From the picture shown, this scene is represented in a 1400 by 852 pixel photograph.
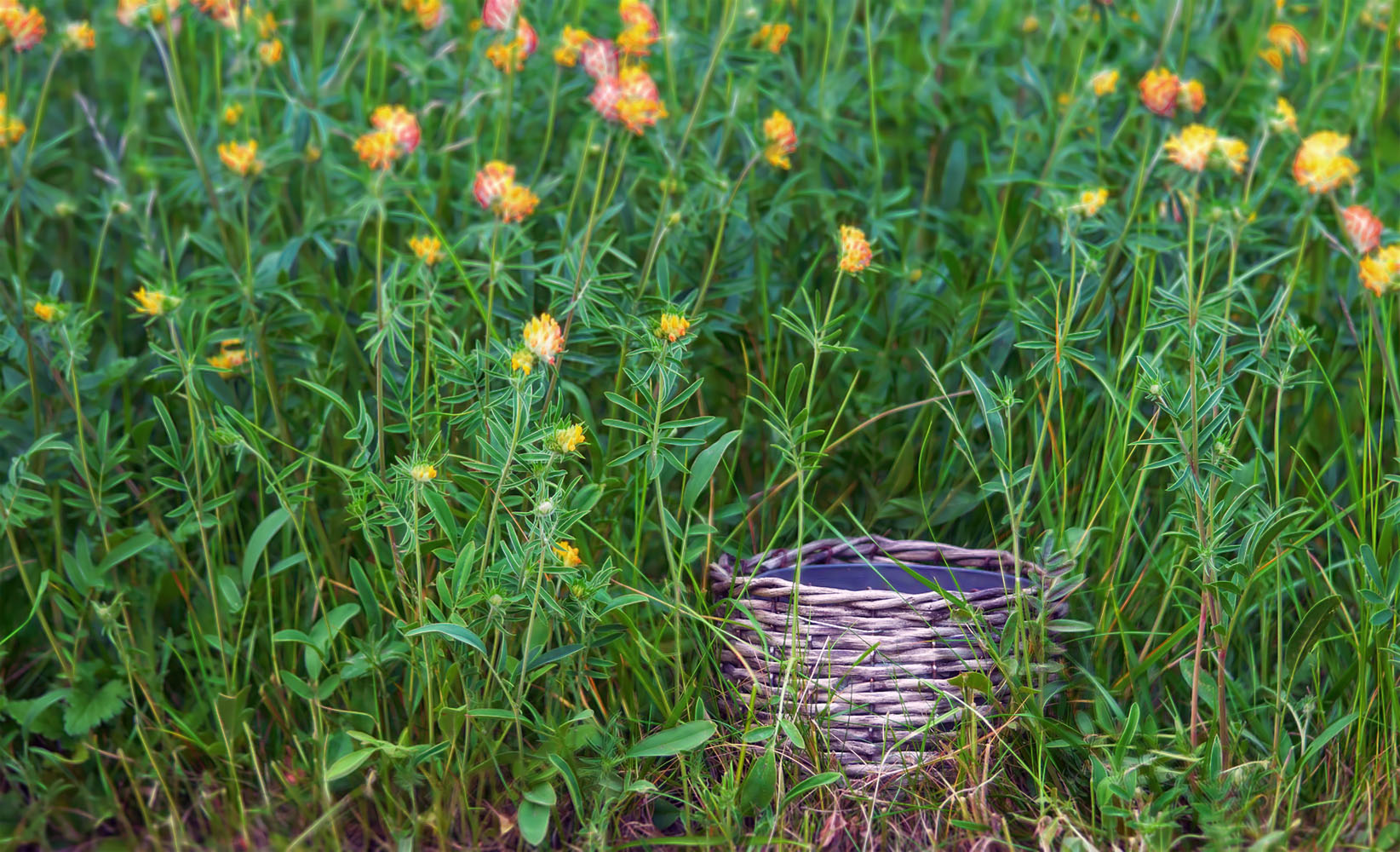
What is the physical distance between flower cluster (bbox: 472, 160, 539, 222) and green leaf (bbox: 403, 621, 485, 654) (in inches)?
20.0

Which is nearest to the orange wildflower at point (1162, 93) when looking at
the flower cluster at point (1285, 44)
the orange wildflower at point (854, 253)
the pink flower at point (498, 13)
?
the flower cluster at point (1285, 44)

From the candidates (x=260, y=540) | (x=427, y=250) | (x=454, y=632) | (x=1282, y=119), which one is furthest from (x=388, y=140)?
(x=1282, y=119)

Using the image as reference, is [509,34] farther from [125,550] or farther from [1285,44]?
[1285,44]

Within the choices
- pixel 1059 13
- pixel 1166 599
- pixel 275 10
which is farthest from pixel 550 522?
pixel 275 10

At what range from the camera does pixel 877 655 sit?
122 cm

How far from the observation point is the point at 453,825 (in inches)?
48.9

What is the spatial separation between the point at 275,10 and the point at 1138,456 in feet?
5.23

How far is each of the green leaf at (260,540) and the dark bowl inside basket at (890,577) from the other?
0.57 meters

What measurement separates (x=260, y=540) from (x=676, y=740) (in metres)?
0.55

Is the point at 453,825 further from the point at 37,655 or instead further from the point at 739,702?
the point at 37,655

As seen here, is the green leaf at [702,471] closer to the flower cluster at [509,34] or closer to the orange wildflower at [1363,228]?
the flower cluster at [509,34]

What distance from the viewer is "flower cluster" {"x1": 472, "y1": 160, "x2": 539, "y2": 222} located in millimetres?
1334

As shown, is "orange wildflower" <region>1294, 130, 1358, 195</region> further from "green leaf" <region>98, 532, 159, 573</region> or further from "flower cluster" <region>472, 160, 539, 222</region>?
"green leaf" <region>98, 532, 159, 573</region>

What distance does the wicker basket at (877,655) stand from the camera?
1203 millimetres
